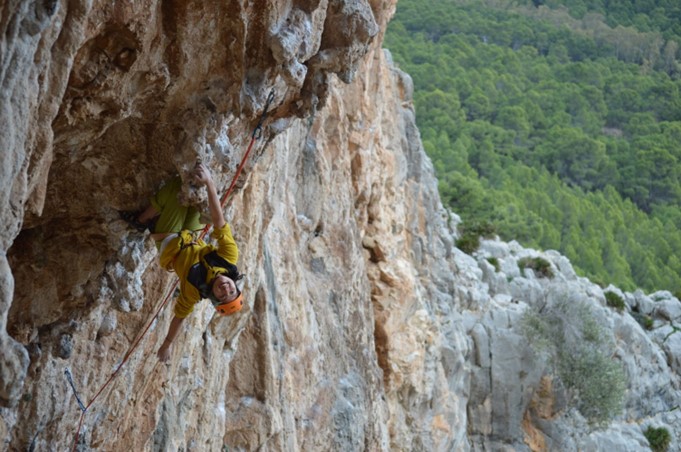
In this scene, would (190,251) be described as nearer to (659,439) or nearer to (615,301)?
(659,439)

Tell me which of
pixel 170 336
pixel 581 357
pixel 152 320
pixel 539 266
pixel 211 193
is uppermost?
pixel 211 193

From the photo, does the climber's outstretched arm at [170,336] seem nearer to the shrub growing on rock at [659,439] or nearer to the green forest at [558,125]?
the shrub growing on rock at [659,439]

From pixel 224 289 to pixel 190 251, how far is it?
0.41 meters

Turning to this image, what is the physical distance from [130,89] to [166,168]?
848mm

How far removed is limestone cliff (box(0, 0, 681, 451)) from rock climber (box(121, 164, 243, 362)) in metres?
0.15

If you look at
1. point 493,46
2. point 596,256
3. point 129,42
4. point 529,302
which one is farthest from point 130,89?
point 493,46

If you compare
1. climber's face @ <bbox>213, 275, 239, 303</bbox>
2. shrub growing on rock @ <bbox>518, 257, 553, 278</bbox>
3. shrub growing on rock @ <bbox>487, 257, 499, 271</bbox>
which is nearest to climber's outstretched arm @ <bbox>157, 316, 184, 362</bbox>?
climber's face @ <bbox>213, 275, 239, 303</bbox>

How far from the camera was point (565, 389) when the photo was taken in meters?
24.2

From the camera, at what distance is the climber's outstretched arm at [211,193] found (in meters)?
4.96

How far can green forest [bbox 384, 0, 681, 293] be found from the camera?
1843 inches

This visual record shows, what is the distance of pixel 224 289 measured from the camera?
512 centimetres

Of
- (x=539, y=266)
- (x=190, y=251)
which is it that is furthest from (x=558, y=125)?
(x=190, y=251)

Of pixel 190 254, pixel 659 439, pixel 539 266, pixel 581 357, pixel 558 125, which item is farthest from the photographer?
pixel 558 125

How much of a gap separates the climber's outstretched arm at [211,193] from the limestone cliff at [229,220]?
0.09 meters
